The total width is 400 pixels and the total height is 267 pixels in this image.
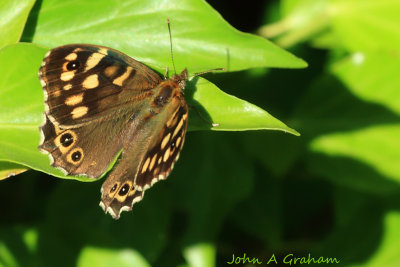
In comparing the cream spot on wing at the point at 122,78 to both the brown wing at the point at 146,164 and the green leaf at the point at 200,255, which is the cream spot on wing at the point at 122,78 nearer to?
the brown wing at the point at 146,164

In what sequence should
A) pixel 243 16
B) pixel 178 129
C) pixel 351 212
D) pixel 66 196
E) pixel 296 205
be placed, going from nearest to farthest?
pixel 178 129 < pixel 66 196 < pixel 351 212 < pixel 296 205 < pixel 243 16

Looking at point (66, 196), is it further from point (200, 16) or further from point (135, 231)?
point (200, 16)

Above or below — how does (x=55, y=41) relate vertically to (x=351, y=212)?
above

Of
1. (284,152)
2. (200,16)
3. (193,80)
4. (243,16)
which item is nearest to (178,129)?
(193,80)

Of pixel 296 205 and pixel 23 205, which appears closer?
pixel 23 205

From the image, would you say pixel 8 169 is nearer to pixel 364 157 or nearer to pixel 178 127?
pixel 178 127

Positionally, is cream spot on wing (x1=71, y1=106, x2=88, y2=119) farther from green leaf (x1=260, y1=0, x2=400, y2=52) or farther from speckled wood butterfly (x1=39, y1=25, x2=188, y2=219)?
green leaf (x1=260, y1=0, x2=400, y2=52)
